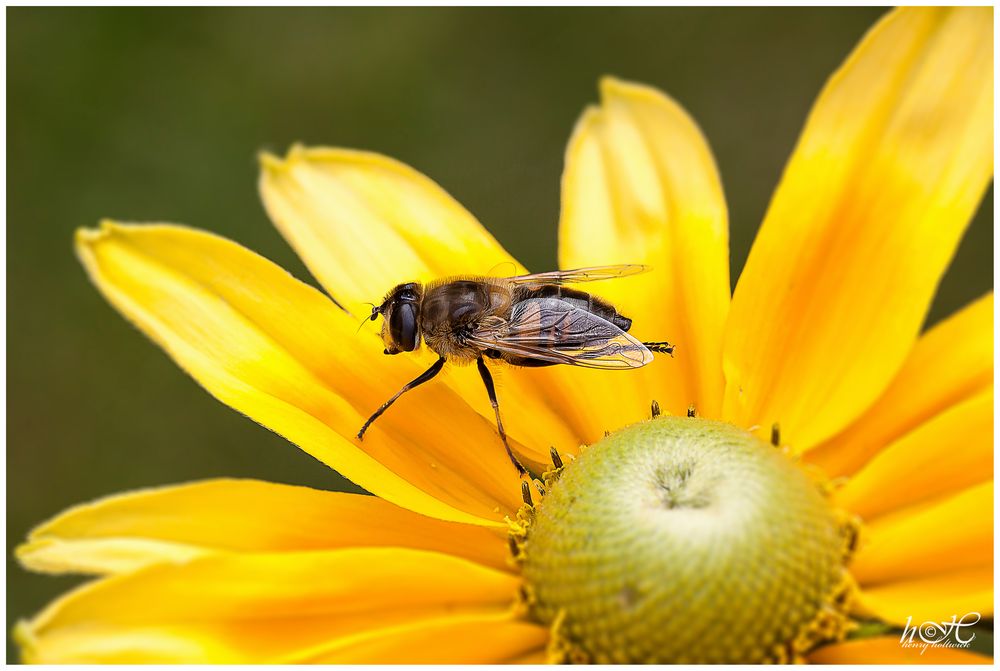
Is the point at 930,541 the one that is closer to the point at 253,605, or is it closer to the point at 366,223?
the point at 253,605

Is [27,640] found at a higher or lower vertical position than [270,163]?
lower

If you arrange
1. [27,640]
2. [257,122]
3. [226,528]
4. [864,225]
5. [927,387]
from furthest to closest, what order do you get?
1. [257,122]
2. [864,225]
3. [927,387]
4. [226,528]
5. [27,640]

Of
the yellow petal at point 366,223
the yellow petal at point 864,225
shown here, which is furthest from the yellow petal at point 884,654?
the yellow petal at point 366,223

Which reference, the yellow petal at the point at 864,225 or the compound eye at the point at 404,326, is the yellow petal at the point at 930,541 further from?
the compound eye at the point at 404,326

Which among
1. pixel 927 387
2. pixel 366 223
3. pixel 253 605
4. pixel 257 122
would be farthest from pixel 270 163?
pixel 257 122

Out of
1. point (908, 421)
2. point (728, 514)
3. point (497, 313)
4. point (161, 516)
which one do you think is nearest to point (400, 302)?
point (497, 313)

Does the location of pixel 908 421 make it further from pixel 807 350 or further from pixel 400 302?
pixel 400 302
